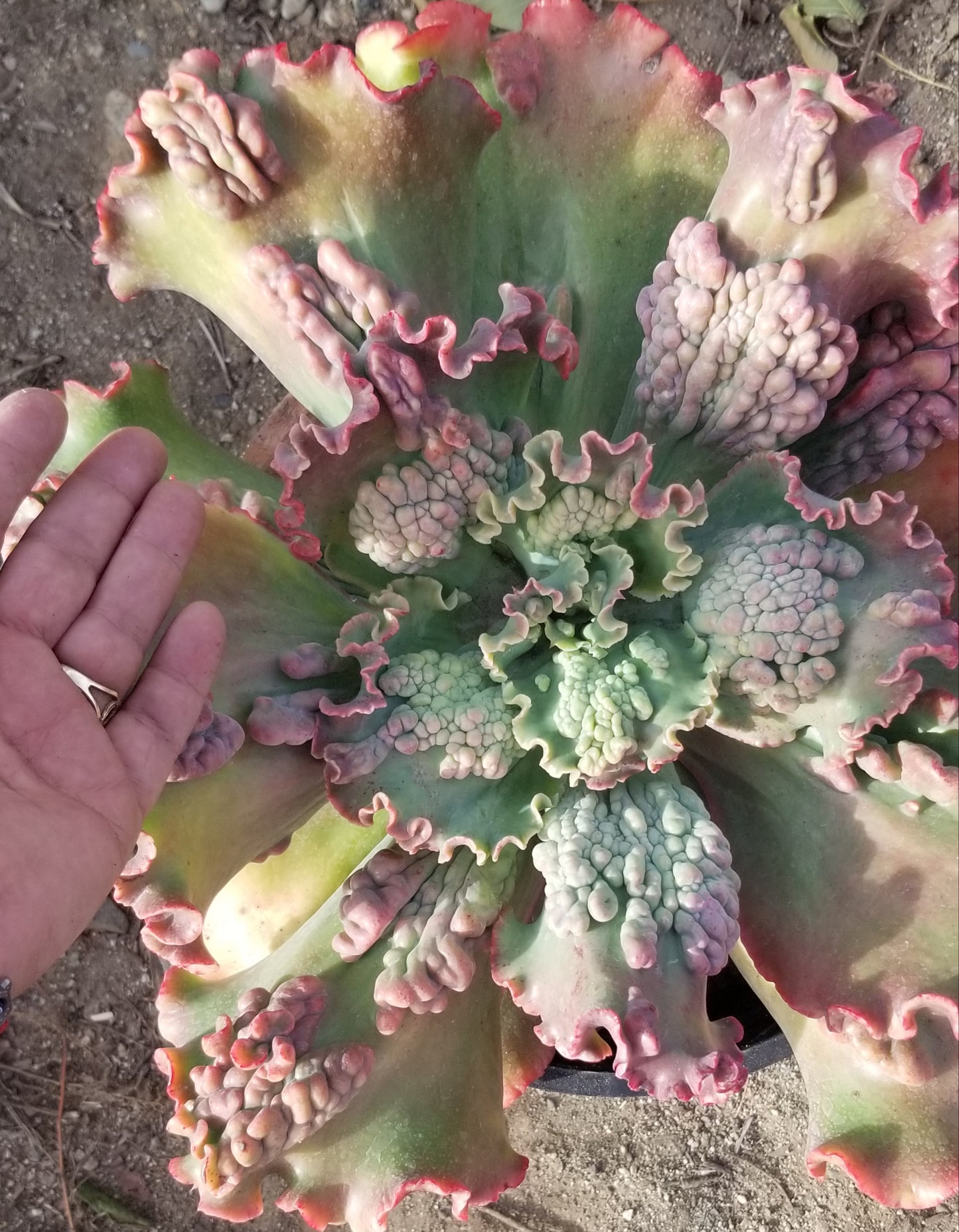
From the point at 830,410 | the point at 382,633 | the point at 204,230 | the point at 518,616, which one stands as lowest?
the point at 382,633

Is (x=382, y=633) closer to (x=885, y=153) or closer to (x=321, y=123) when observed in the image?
(x=321, y=123)

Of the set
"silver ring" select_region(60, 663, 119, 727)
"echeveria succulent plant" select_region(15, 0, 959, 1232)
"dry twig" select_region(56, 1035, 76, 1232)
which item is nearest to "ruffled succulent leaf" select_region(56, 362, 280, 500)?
"echeveria succulent plant" select_region(15, 0, 959, 1232)

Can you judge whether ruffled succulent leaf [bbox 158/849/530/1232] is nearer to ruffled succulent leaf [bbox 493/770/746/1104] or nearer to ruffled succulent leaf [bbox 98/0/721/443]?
ruffled succulent leaf [bbox 493/770/746/1104]

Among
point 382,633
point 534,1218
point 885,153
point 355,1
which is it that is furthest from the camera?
point 355,1

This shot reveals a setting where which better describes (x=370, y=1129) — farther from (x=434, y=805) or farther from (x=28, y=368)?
(x=28, y=368)

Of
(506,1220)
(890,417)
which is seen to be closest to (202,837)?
(890,417)

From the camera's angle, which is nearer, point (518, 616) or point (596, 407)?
A: point (518, 616)

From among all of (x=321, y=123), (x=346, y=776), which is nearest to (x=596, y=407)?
(x=321, y=123)
